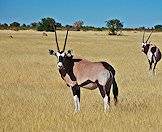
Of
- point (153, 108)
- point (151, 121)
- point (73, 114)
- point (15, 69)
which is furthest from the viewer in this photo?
point (15, 69)

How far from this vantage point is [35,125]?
29.0 ft

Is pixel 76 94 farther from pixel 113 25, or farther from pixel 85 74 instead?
pixel 113 25

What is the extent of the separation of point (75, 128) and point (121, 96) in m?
4.94

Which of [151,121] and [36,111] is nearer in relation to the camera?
[151,121]

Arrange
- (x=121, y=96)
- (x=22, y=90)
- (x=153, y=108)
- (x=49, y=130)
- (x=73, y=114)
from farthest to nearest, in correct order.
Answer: (x=22, y=90) → (x=121, y=96) → (x=153, y=108) → (x=73, y=114) → (x=49, y=130)

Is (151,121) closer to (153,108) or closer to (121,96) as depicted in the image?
(153,108)

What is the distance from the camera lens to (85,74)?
10.4m

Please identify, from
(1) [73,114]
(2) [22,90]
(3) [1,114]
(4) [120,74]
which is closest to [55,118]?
(1) [73,114]

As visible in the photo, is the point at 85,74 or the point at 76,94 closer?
the point at 85,74

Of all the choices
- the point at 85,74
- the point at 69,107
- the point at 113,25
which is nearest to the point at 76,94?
the point at 85,74

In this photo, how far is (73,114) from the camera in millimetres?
10047

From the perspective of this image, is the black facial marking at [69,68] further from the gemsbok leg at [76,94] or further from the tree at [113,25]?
the tree at [113,25]

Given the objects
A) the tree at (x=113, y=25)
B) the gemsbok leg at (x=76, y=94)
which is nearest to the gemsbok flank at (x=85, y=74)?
the gemsbok leg at (x=76, y=94)

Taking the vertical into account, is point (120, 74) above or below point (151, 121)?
below
